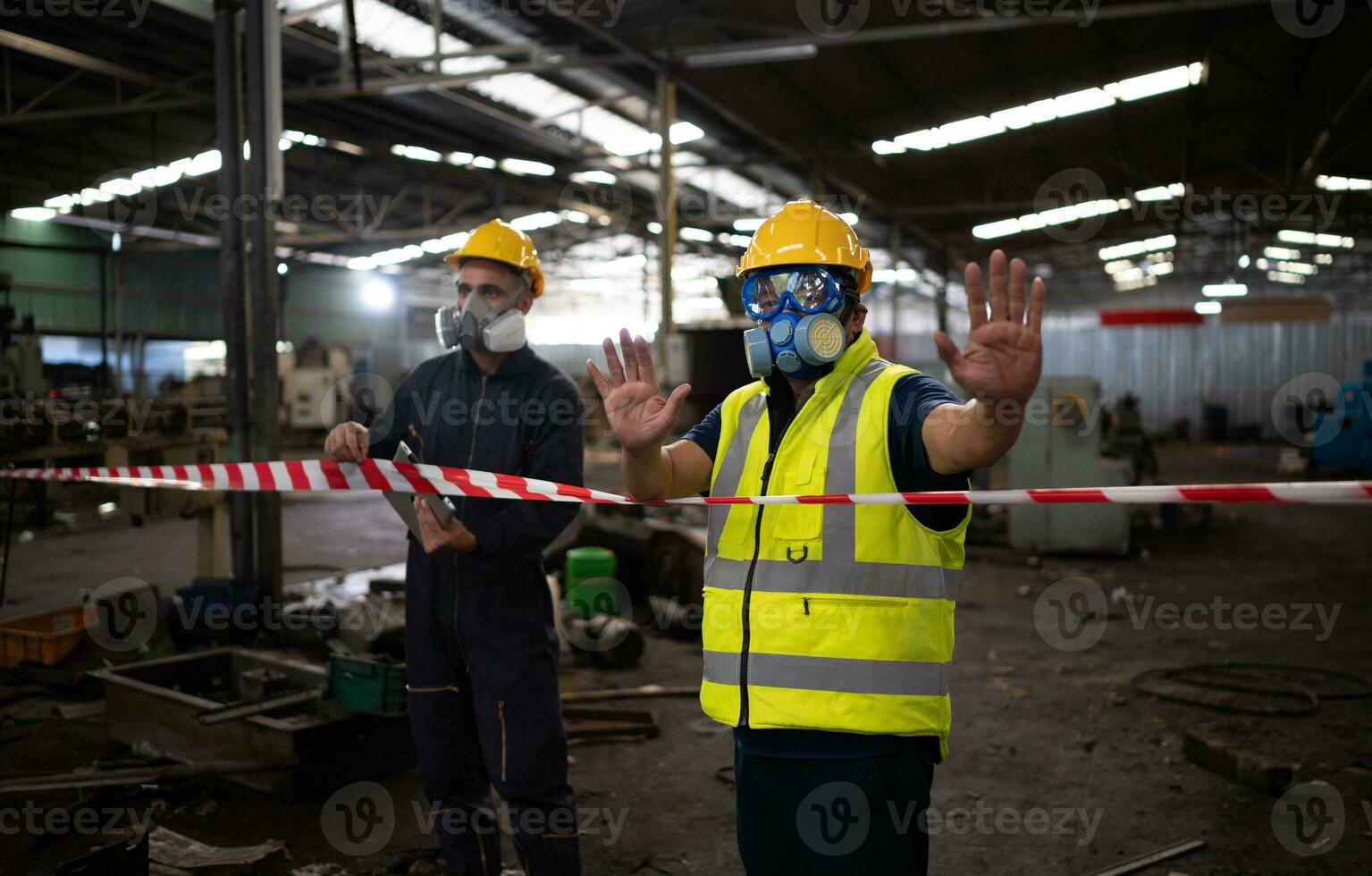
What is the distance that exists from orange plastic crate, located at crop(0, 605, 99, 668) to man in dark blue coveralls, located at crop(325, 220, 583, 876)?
15.0 feet

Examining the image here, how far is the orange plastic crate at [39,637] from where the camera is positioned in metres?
6.35

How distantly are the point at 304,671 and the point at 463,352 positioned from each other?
2.52 m

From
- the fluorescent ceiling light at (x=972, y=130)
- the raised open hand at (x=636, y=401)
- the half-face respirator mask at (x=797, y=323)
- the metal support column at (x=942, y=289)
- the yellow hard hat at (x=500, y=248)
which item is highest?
the fluorescent ceiling light at (x=972, y=130)

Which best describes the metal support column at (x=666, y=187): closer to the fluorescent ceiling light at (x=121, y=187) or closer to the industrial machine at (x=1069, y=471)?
the industrial machine at (x=1069, y=471)

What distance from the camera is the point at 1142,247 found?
23609 millimetres

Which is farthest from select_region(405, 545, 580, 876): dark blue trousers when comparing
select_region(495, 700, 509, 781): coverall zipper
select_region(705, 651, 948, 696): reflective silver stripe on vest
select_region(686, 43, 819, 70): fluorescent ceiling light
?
select_region(686, 43, 819, 70): fluorescent ceiling light

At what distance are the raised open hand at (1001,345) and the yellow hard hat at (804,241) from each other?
574 millimetres

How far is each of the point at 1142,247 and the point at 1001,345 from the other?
24858 millimetres

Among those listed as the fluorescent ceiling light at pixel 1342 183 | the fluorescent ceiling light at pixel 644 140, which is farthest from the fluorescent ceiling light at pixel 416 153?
the fluorescent ceiling light at pixel 1342 183

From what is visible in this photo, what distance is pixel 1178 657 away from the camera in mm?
7047

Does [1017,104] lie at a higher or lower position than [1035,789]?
higher

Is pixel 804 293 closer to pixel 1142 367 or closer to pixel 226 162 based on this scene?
pixel 226 162

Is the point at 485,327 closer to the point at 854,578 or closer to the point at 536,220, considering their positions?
the point at 854,578

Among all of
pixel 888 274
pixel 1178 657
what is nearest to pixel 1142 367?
pixel 888 274
